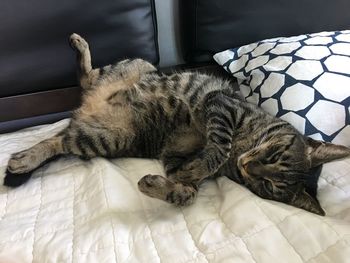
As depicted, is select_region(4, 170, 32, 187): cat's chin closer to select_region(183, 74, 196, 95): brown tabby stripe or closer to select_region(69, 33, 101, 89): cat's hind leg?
select_region(69, 33, 101, 89): cat's hind leg

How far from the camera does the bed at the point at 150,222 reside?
90cm

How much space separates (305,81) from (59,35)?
911 mm

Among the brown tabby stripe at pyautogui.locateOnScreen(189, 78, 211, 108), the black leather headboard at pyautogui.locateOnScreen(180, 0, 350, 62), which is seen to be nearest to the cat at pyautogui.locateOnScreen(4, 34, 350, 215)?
the brown tabby stripe at pyautogui.locateOnScreen(189, 78, 211, 108)

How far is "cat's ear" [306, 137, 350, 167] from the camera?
113cm

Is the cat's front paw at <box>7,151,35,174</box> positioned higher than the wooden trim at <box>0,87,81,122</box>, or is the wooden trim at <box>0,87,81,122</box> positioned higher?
the wooden trim at <box>0,87,81,122</box>

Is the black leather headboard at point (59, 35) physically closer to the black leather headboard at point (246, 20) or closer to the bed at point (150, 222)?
the black leather headboard at point (246, 20)

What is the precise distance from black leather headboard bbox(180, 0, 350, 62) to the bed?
0.62 meters

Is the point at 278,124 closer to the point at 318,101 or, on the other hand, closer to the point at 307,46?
the point at 318,101

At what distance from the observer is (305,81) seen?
127 centimetres

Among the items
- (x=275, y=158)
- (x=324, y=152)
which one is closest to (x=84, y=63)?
(x=275, y=158)

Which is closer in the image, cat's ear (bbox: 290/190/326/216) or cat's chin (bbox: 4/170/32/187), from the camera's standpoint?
cat's ear (bbox: 290/190/326/216)

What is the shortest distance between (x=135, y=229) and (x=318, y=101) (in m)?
0.73

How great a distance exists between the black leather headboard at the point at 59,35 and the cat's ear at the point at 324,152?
774 millimetres

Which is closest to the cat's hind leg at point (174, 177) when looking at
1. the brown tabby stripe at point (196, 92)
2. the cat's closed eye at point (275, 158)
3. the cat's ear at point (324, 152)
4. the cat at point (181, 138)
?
the cat at point (181, 138)
